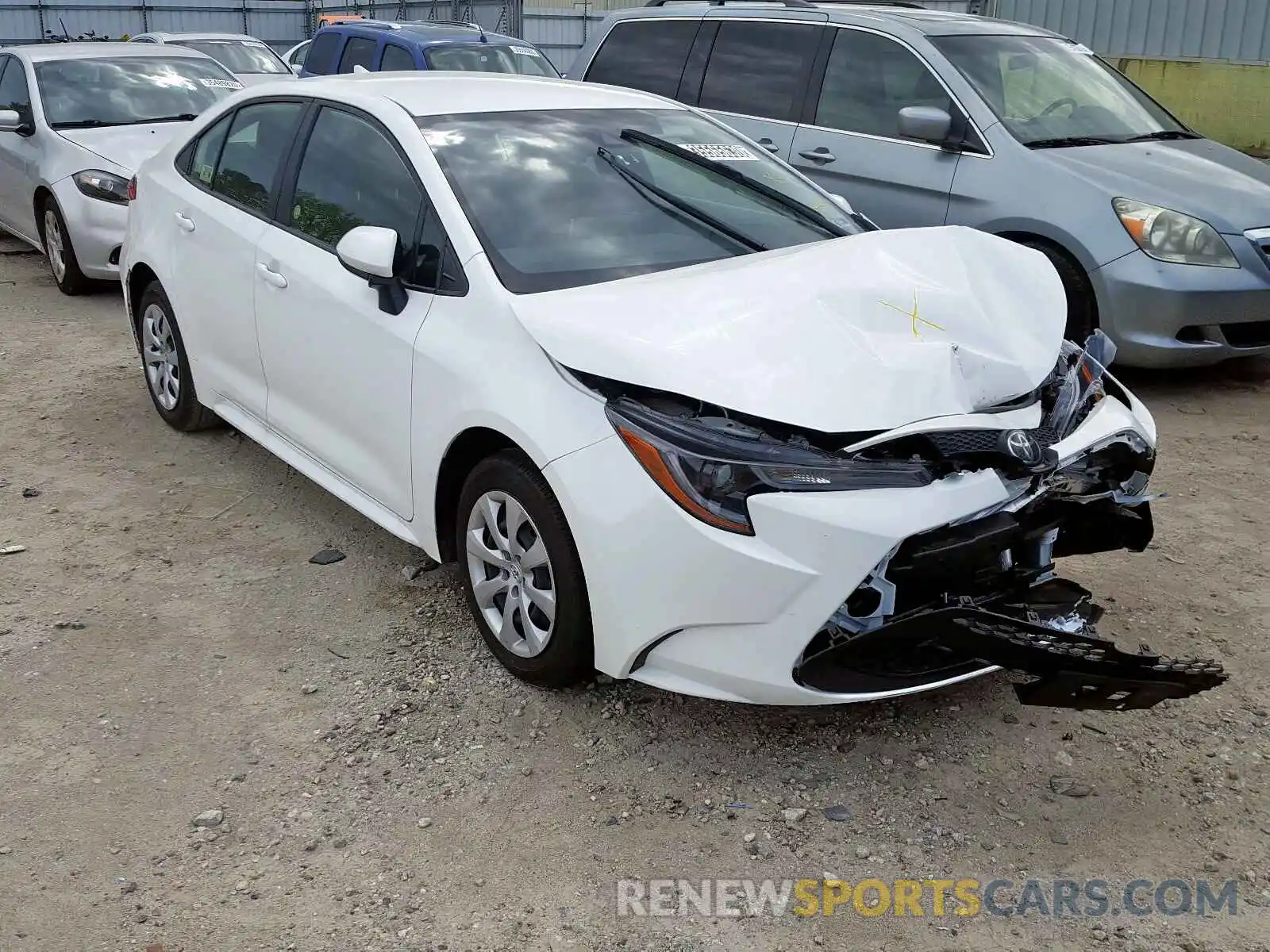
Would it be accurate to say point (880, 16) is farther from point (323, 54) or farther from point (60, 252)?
point (323, 54)

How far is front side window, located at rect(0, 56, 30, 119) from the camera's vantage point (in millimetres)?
9273

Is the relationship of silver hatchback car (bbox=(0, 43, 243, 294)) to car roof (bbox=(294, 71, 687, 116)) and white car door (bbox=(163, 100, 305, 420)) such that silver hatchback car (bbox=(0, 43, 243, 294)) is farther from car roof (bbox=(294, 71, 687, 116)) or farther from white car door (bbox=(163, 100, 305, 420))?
car roof (bbox=(294, 71, 687, 116))

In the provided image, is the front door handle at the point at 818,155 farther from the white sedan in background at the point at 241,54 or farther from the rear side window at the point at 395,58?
the white sedan in background at the point at 241,54

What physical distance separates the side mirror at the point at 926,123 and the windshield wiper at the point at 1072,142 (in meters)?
0.43

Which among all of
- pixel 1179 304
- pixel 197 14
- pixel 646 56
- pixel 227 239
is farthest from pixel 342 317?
pixel 197 14

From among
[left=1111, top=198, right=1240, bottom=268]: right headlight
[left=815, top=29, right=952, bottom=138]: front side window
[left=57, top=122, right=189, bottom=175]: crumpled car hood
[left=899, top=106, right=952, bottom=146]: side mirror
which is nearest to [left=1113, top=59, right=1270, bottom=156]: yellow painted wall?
[left=815, top=29, right=952, bottom=138]: front side window

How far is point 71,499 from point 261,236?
4.82 feet

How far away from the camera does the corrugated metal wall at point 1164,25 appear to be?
1295 centimetres

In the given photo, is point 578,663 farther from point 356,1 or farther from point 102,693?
point 356,1

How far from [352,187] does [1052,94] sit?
4436 mm

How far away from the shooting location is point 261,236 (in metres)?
4.64

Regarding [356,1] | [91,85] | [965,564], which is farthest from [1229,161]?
[356,1]

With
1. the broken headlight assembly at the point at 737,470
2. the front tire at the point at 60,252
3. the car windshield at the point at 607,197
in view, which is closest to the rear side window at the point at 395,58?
the front tire at the point at 60,252

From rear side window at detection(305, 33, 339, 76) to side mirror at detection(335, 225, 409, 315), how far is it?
987cm
